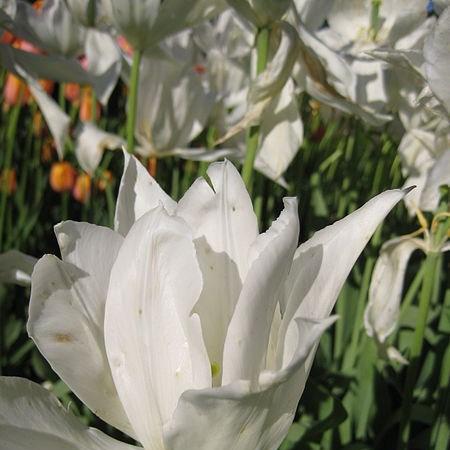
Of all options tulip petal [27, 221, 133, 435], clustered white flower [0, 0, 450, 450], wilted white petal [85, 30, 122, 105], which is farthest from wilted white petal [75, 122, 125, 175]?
tulip petal [27, 221, 133, 435]

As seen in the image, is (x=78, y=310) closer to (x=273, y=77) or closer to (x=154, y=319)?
(x=154, y=319)

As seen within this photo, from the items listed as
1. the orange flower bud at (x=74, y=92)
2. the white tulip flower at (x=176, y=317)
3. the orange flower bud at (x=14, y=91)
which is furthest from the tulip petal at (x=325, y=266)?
the orange flower bud at (x=74, y=92)

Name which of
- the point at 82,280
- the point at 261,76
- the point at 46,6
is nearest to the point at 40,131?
the point at 46,6

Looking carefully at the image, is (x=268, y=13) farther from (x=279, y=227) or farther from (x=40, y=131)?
(x=40, y=131)

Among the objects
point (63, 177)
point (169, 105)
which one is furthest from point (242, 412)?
point (63, 177)

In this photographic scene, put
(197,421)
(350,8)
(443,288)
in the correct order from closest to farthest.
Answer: (197,421)
(350,8)
(443,288)

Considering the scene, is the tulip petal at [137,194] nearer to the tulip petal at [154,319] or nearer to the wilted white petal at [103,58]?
the tulip petal at [154,319]
